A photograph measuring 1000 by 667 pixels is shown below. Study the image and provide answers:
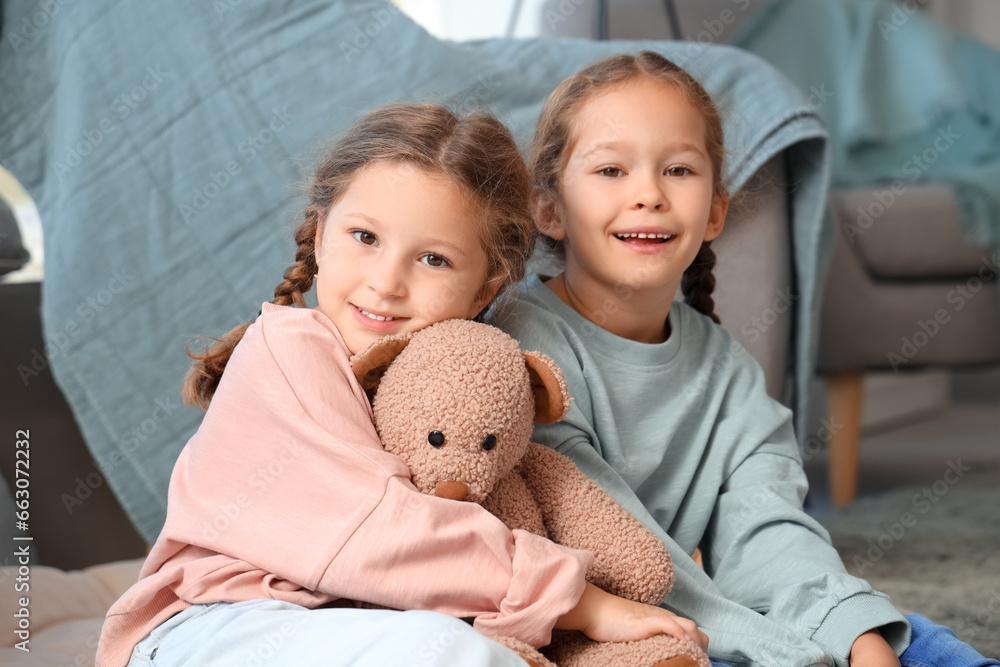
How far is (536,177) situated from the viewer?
963mm

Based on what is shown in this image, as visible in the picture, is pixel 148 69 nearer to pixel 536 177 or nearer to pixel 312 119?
pixel 312 119

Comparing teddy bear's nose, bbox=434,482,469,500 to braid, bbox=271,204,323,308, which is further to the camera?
braid, bbox=271,204,323,308

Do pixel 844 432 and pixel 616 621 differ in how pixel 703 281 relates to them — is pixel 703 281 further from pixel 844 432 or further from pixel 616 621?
pixel 844 432

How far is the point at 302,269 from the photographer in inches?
34.6

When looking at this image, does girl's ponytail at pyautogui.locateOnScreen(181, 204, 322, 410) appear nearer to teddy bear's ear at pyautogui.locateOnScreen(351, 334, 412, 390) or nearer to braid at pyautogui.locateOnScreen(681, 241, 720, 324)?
teddy bear's ear at pyautogui.locateOnScreen(351, 334, 412, 390)

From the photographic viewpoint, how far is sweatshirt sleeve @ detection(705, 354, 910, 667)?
79 centimetres

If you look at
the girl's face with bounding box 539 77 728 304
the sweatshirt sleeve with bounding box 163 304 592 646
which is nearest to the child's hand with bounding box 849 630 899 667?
the sweatshirt sleeve with bounding box 163 304 592 646

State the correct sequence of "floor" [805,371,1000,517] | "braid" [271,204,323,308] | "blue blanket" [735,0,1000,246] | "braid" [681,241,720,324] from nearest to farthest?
"braid" [271,204,323,308], "braid" [681,241,720,324], "floor" [805,371,1000,517], "blue blanket" [735,0,1000,246]

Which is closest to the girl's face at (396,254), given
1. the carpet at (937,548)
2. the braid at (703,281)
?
the braid at (703,281)

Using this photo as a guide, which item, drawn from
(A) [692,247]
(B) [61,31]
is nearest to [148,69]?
(B) [61,31]

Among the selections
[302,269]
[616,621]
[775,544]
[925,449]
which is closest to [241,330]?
[302,269]

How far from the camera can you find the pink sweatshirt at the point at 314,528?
65cm

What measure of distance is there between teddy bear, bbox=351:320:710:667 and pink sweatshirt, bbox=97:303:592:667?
0.8 inches

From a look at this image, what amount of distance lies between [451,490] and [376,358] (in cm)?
12
